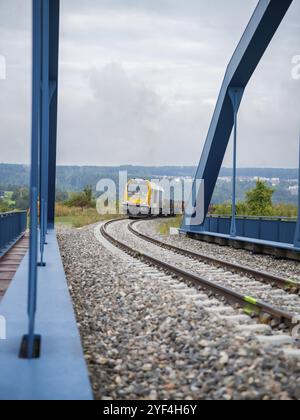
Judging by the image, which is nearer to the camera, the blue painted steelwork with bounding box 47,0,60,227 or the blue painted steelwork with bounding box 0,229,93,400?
the blue painted steelwork with bounding box 0,229,93,400

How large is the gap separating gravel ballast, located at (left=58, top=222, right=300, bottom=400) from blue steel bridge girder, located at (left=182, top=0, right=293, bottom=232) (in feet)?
22.6

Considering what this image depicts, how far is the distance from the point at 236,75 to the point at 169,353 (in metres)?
10.8

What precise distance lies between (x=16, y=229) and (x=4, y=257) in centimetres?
483

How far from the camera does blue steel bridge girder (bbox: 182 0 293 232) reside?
1187cm

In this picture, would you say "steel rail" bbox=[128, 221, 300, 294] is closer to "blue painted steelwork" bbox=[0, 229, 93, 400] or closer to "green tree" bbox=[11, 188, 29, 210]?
"blue painted steelwork" bbox=[0, 229, 93, 400]

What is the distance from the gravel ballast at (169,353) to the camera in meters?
3.80

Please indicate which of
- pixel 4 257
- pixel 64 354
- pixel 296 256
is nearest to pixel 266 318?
pixel 64 354

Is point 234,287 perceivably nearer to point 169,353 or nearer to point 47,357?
point 169,353

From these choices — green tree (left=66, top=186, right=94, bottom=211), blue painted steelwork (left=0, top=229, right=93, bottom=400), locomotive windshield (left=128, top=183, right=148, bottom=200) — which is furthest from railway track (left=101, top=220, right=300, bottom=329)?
green tree (left=66, top=186, right=94, bottom=211)

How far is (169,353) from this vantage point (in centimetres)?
465

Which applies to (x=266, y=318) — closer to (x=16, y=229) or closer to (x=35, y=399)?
(x=35, y=399)

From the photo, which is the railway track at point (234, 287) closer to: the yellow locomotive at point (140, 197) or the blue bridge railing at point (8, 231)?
the blue bridge railing at point (8, 231)

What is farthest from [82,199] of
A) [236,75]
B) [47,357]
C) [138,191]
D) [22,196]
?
[47,357]

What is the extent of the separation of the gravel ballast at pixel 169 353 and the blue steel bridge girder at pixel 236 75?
6.89m
